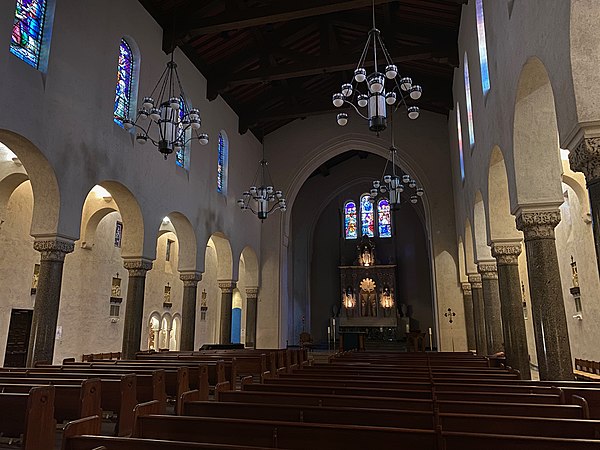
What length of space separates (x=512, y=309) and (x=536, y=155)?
327 centimetres

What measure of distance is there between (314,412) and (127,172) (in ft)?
30.0

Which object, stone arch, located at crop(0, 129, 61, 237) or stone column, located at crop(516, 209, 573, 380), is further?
stone arch, located at crop(0, 129, 61, 237)

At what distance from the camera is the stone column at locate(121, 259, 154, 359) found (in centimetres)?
1132

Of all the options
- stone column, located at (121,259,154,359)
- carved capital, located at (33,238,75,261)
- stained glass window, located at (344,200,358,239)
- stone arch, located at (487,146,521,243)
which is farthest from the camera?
stained glass window, located at (344,200,358,239)

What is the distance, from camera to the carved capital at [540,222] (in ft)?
23.0

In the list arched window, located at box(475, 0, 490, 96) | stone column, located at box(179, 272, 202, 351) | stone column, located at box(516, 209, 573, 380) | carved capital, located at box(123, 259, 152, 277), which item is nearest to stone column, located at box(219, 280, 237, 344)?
stone column, located at box(179, 272, 202, 351)

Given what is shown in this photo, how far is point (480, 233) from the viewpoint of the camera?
472 inches

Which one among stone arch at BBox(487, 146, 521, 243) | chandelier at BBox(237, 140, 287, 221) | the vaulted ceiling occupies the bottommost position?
stone arch at BBox(487, 146, 521, 243)

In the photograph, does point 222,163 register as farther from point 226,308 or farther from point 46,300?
point 46,300

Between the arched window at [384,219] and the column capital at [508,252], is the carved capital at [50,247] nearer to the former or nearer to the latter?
the column capital at [508,252]

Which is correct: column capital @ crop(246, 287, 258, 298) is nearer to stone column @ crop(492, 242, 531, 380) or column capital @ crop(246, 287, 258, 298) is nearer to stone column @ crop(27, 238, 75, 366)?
stone column @ crop(27, 238, 75, 366)

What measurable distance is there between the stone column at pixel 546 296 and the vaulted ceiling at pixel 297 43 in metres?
6.74

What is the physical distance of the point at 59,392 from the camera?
4340 mm

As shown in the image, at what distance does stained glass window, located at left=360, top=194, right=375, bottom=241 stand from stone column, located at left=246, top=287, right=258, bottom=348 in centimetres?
1020
